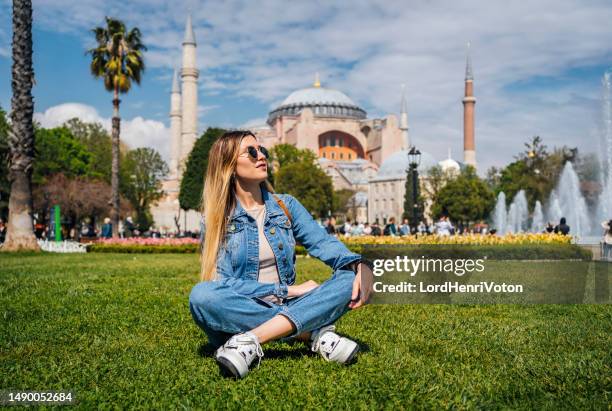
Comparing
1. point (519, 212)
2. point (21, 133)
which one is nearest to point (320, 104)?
point (519, 212)

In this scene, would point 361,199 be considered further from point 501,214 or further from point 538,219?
point 538,219

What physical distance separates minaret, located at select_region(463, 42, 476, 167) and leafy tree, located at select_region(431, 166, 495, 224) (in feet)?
62.0

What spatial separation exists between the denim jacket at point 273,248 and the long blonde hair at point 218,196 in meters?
0.05

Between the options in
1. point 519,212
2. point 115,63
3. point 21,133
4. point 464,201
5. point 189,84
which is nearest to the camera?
point 21,133

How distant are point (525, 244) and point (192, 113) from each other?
48.7 m

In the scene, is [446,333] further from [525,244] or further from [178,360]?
[525,244]

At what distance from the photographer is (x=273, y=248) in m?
3.56

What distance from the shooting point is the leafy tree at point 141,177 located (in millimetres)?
56519

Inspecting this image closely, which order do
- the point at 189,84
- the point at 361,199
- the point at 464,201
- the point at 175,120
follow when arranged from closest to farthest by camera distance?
1. the point at 464,201
2. the point at 189,84
3. the point at 175,120
4. the point at 361,199

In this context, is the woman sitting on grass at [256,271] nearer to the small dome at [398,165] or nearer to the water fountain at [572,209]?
the water fountain at [572,209]

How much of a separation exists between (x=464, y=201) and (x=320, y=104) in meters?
44.8

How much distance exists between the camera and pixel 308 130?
83.0 meters

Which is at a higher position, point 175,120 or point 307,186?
point 175,120

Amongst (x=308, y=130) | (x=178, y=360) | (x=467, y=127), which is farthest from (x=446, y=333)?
(x=308, y=130)
